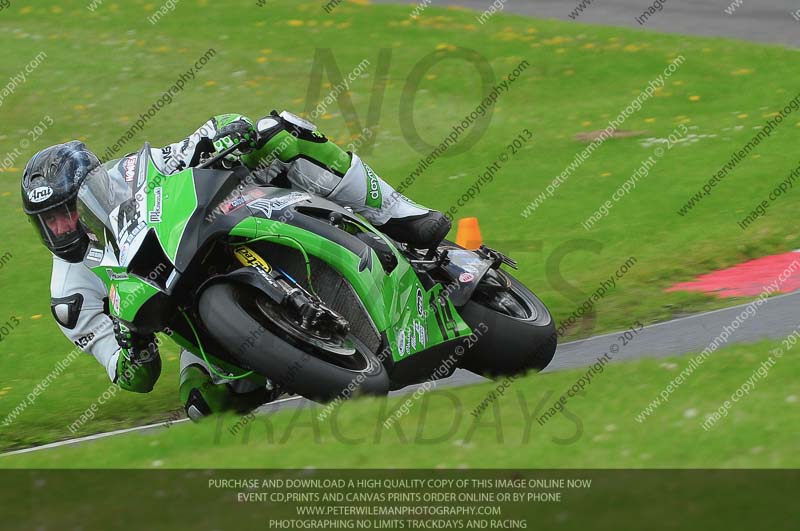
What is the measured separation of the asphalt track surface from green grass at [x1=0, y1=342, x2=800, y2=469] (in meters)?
12.0

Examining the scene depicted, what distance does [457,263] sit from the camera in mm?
7691

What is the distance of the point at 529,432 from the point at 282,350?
4.13 feet

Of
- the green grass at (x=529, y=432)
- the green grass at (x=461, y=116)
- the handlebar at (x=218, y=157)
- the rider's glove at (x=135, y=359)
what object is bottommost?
the green grass at (x=461, y=116)

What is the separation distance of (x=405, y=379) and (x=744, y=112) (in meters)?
9.32

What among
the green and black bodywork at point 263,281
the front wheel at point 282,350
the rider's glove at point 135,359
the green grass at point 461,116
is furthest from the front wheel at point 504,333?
the rider's glove at point 135,359

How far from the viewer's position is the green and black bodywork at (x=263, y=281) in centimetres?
593

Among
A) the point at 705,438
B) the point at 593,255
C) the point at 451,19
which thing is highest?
the point at 705,438

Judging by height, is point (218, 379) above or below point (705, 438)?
below

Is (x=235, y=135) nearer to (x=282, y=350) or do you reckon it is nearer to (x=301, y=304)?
(x=301, y=304)

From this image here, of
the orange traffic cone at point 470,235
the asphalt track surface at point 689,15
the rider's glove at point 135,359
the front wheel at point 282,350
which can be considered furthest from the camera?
the asphalt track surface at point 689,15

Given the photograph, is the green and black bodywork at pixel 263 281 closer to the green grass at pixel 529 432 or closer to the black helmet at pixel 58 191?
the black helmet at pixel 58 191

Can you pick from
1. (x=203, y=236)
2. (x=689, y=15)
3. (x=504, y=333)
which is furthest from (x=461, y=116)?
(x=203, y=236)
